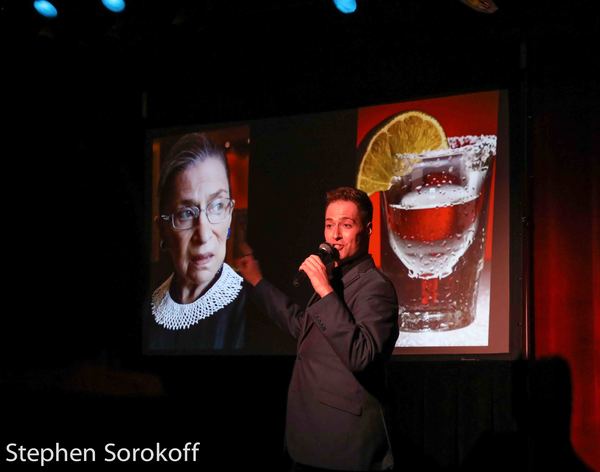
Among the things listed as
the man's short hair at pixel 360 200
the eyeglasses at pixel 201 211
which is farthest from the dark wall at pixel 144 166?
the man's short hair at pixel 360 200

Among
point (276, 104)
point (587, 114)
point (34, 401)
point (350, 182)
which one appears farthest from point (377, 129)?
point (34, 401)

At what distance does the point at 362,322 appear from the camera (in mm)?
2736

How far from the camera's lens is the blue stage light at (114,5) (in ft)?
14.0

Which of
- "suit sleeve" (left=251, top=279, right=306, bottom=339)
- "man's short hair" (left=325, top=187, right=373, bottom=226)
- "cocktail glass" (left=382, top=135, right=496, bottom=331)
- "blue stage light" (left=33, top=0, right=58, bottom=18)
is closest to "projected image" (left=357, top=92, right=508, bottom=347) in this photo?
"cocktail glass" (left=382, top=135, right=496, bottom=331)

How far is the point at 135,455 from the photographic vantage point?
4395mm

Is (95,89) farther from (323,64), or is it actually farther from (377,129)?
(377,129)

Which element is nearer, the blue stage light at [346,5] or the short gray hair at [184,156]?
the blue stage light at [346,5]

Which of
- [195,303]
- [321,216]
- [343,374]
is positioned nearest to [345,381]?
[343,374]

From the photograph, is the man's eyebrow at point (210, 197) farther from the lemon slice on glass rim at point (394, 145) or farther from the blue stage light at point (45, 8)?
the blue stage light at point (45, 8)

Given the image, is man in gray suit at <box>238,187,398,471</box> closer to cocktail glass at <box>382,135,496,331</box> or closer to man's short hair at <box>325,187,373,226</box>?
man's short hair at <box>325,187,373,226</box>

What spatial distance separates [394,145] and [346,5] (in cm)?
70

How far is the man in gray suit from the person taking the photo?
2.64 m

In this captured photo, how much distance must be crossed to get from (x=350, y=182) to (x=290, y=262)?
1.58 ft

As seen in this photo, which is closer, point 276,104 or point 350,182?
point 350,182
